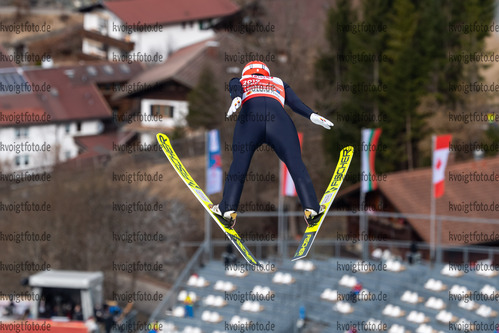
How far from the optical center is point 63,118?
64750 millimetres

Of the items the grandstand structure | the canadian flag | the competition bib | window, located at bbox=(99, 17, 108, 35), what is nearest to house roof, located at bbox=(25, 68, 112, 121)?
window, located at bbox=(99, 17, 108, 35)

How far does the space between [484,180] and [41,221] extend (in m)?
22.2

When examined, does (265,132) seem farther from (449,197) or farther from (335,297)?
(449,197)

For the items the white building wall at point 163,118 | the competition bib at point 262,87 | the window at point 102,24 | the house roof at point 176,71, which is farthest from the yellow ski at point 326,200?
the window at point 102,24

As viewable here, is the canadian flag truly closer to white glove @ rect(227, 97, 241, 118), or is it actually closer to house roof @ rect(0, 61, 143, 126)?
white glove @ rect(227, 97, 241, 118)

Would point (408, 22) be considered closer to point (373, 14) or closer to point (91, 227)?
point (373, 14)

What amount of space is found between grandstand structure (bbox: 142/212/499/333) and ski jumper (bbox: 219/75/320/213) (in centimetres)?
1707

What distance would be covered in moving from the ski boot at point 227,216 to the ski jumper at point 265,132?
363 millimetres

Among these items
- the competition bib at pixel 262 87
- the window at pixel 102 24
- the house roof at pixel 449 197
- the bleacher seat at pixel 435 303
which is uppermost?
the window at pixel 102 24

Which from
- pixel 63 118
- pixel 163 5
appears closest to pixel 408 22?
pixel 63 118

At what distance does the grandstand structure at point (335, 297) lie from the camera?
26.2 meters

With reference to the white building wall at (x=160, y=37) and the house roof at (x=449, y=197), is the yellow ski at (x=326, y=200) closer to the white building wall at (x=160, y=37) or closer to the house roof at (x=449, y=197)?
the house roof at (x=449, y=197)

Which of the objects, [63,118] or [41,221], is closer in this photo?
[41,221]

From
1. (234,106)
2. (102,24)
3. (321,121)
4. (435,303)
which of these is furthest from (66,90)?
(234,106)
